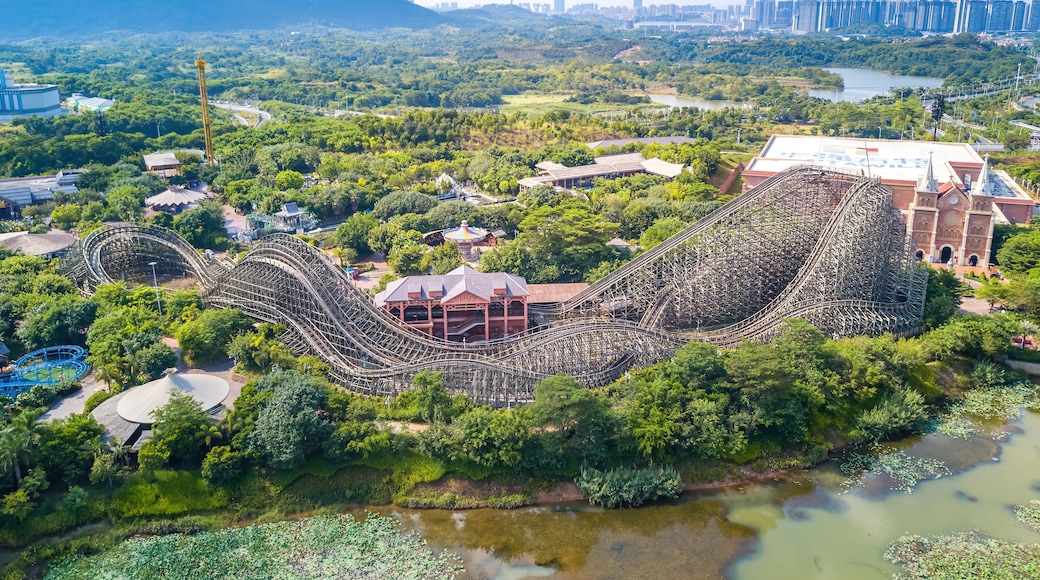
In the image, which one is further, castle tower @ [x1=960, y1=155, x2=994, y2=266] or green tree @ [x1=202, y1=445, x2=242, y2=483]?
castle tower @ [x1=960, y1=155, x2=994, y2=266]

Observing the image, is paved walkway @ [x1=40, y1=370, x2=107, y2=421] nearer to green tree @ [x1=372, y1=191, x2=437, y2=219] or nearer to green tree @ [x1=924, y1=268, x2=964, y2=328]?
green tree @ [x1=372, y1=191, x2=437, y2=219]

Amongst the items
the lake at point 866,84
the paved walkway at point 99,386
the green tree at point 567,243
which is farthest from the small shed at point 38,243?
the lake at point 866,84

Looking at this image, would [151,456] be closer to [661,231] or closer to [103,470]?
[103,470]

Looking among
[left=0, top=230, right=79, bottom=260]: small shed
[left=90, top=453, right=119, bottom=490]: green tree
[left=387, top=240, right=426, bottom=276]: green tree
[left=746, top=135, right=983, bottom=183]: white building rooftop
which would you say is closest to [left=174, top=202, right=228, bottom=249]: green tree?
[left=0, top=230, right=79, bottom=260]: small shed

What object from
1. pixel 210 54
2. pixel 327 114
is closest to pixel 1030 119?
pixel 327 114

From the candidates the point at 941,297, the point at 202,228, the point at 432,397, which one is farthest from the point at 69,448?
the point at 941,297

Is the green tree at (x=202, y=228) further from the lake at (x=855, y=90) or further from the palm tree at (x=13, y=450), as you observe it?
the lake at (x=855, y=90)
